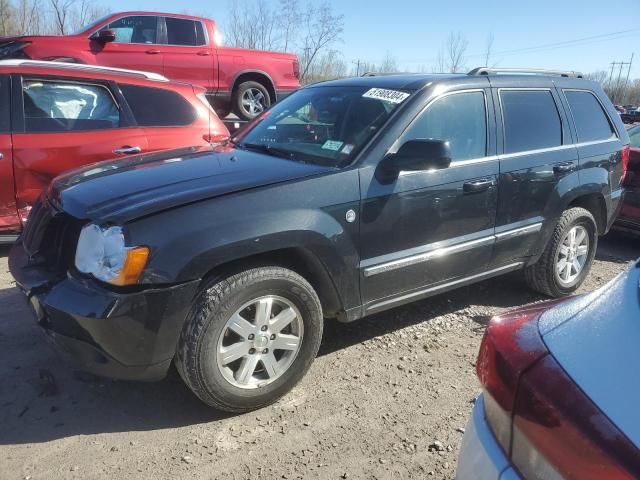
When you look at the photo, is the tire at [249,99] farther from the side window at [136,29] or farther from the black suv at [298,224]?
the black suv at [298,224]

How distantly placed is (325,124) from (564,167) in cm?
196

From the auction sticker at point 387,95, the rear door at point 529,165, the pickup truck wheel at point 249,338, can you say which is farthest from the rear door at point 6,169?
the rear door at point 529,165

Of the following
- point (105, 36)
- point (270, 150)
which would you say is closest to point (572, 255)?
point (270, 150)

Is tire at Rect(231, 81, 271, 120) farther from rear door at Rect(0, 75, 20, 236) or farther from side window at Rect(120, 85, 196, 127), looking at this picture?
rear door at Rect(0, 75, 20, 236)

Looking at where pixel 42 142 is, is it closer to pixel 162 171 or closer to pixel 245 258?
pixel 162 171

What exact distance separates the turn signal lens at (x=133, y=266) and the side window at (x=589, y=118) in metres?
3.64

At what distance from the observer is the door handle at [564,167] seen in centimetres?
412

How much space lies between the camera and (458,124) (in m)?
3.64

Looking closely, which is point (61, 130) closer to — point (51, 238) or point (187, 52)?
point (51, 238)

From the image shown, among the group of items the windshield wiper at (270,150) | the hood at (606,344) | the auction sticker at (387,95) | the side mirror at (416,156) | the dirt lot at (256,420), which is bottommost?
the dirt lot at (256,420)

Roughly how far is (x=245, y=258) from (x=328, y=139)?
1.07 meters

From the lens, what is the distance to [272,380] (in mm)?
2914

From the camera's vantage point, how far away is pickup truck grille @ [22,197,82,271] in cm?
279

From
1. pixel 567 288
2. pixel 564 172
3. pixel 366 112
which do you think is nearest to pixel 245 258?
pixel 366 112
